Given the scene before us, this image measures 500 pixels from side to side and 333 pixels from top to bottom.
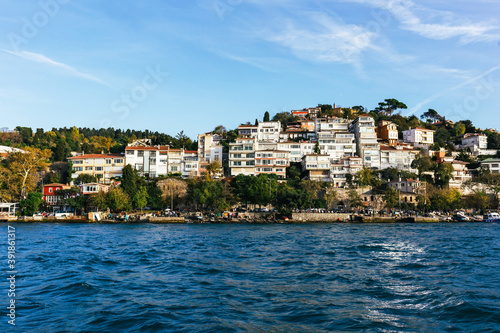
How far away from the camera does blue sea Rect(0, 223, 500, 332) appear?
11242 millimetres

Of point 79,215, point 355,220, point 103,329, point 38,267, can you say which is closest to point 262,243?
point 38,267

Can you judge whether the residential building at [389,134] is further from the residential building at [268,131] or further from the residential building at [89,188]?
the residential building at [89,188]

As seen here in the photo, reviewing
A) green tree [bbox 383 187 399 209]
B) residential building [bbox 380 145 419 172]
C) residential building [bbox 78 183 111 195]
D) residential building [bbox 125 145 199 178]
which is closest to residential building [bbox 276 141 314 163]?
residential building [bbox 380 145 419 172]

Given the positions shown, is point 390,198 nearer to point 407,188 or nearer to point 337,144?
point 407,188

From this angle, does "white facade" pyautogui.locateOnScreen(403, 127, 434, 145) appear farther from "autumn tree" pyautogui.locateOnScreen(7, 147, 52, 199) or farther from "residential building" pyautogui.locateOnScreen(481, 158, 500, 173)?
"autumn tree" pyautogui.locateOnScreen(7, 147, 52, 199)

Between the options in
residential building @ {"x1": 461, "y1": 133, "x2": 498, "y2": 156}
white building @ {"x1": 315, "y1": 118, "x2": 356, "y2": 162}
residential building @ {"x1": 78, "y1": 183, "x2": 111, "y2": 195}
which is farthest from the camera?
residential building @ {"x1": 461, "y1": 133, "x2": 498, "y2": 156}

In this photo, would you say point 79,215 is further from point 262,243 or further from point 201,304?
point 201,304

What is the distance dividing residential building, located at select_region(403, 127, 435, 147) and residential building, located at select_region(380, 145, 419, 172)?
38.5ft

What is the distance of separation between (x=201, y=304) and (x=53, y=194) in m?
60.6

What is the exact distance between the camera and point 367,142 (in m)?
80.6

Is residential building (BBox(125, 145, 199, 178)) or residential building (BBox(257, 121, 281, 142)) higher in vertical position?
residential building (BBox(257, 121, 281, 142))

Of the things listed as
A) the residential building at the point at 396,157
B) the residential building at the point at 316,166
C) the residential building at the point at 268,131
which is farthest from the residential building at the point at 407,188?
the residential building at the point at 268,131

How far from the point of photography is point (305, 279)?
17.1 metres

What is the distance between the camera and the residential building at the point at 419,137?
9188 cm
